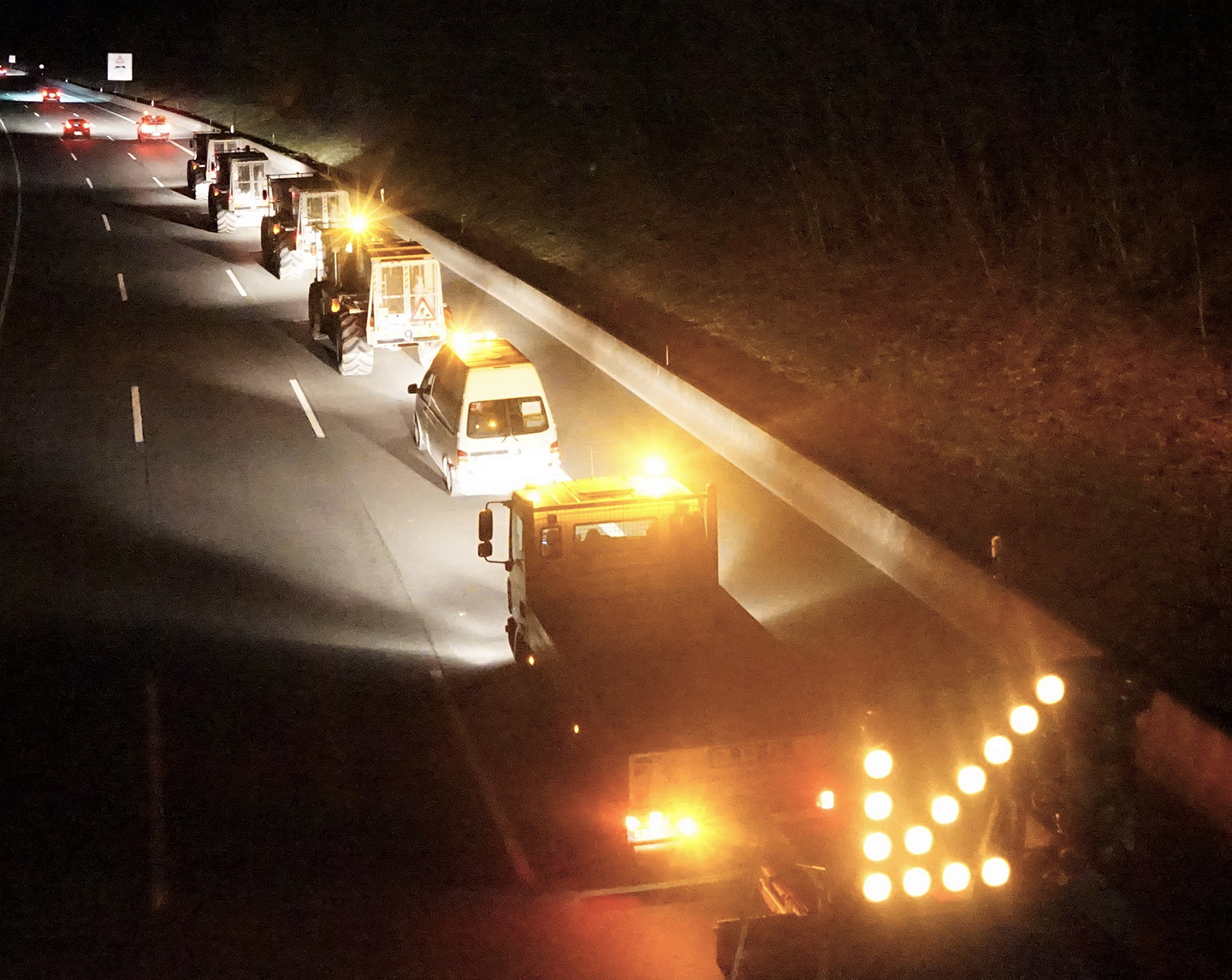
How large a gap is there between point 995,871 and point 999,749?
503mm

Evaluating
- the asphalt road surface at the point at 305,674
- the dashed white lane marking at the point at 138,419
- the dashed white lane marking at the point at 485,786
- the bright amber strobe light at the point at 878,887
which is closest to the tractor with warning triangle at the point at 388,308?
the asphalt road surface at the point at 305,674

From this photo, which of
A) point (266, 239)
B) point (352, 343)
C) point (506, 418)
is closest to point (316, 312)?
point (352, 343)

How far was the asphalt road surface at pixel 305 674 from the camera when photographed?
8.91 m

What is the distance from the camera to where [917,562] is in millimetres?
13602

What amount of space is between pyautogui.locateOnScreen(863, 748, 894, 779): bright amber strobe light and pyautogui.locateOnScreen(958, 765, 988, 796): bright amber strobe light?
0.30 metres

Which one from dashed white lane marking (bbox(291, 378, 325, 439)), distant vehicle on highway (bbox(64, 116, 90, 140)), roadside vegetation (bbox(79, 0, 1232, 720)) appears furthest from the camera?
distant vehicle on highway (bbox(64, 116, 90, 140))

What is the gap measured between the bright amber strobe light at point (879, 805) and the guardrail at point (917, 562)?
0.79 m

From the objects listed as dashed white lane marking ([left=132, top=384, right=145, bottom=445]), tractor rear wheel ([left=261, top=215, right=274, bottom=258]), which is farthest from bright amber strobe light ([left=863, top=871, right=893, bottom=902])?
tractor rear wheel ([left=261, top=215, right=274, bottom=258])

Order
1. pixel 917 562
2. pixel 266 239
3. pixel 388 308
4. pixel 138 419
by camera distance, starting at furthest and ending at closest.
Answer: pixel 266 239
pixel 388 308
pixel 138 419
pixel 917 562

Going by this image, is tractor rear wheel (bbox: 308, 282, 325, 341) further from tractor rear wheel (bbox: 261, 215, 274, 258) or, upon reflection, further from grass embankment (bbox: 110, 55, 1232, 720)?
tractor rear wheel (bbox: 261, 215, 274, 258)

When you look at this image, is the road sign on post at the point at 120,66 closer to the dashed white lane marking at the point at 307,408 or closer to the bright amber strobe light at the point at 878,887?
the dashed white lane marking at the point at 307,408

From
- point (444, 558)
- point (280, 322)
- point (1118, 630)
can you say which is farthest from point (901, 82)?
point (1118, 630)

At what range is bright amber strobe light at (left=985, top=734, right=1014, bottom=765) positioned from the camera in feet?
17.4

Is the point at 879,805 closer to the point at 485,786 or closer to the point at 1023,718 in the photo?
the point at 1023,718
